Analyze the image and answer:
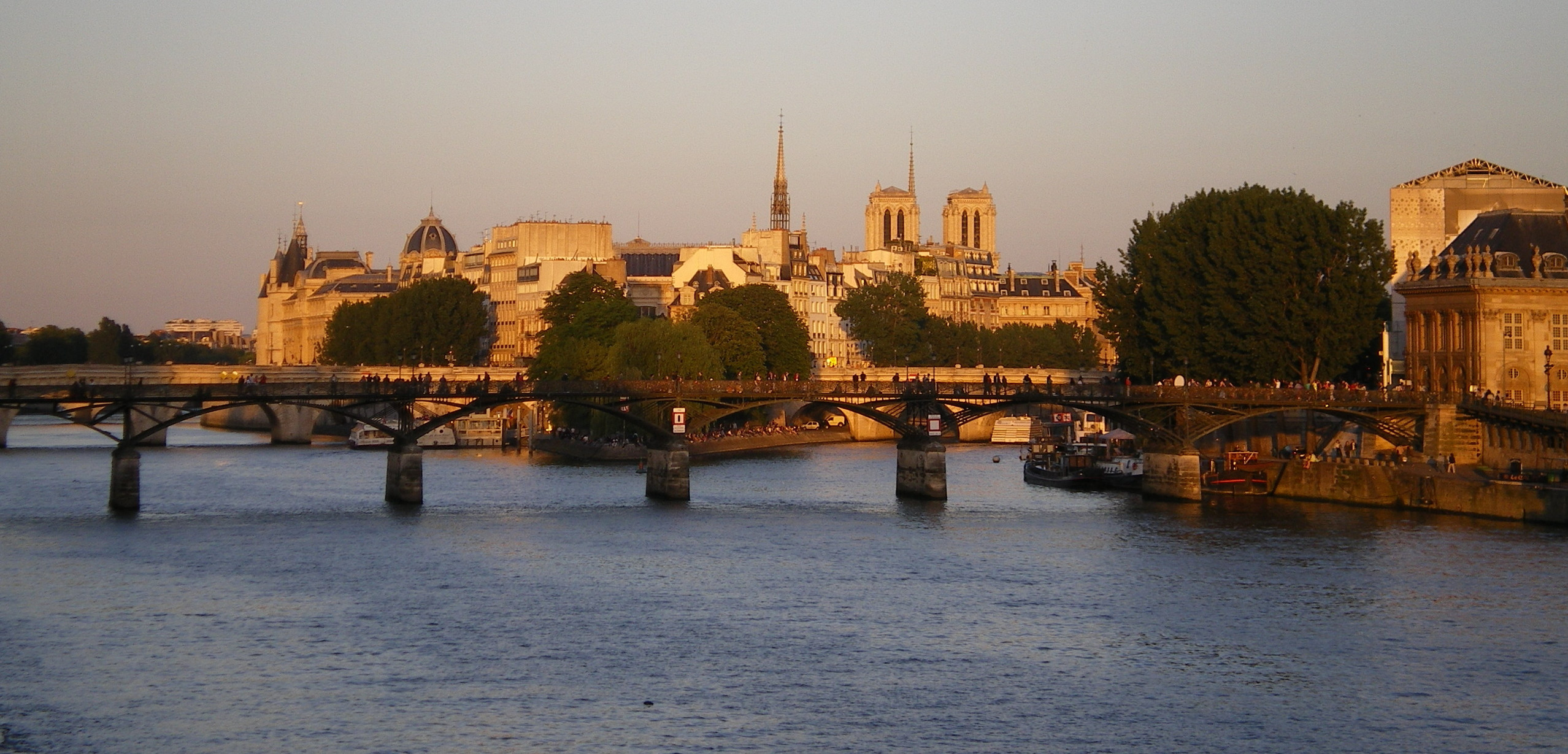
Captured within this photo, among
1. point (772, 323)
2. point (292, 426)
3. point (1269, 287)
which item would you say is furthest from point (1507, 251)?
point (292, 426)

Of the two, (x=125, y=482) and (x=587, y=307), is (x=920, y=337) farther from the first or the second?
(x=125, y=482)

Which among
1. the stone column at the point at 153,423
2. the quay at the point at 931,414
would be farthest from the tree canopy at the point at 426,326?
the quay at the point at 931,414

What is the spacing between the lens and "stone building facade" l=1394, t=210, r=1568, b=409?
7225 centimetres

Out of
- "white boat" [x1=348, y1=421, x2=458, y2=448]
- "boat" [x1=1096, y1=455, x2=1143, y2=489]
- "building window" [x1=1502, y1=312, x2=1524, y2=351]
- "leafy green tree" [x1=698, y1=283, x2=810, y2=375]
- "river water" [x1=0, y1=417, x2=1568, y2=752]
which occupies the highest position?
"leafy green tree" [x1=698, y1=283, x2=810, y2=375]

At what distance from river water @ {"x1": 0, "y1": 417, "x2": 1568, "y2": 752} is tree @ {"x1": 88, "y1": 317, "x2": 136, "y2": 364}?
3807 inches

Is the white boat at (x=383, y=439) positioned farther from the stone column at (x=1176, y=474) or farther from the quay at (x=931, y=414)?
the stone column at (x=1176, y=474)

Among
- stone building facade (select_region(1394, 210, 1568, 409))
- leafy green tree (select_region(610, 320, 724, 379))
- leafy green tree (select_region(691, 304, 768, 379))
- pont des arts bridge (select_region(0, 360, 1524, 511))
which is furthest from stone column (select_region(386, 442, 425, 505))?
leafy green tree (select_region(691, 304, 768, 379))

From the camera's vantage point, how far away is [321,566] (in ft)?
172

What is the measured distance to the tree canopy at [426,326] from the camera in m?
146

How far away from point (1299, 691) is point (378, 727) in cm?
1553

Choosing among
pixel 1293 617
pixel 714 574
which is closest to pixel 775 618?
pixel 714 574

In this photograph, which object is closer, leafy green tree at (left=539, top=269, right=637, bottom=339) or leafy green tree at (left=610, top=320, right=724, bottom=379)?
leafy green tree at (left=610, top=320, right=724, bottom=379)

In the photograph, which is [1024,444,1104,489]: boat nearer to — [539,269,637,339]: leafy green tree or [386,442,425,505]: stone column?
[386,442,425,505]: stone column

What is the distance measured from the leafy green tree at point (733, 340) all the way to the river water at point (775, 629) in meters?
48.2
